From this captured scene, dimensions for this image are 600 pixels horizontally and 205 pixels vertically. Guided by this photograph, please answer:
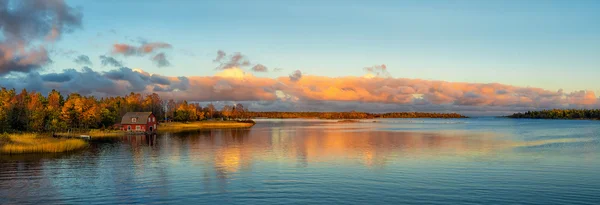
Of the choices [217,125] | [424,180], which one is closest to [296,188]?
[424,180]

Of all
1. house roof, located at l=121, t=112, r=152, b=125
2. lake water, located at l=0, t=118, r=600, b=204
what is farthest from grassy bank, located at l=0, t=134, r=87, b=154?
house roof, located at l=121, t=112, r=152, b=125

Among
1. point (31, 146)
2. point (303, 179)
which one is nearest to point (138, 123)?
point (31, 146)

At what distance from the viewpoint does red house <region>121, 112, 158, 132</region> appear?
12081 centimetres

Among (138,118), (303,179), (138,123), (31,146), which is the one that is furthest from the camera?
(138,118)

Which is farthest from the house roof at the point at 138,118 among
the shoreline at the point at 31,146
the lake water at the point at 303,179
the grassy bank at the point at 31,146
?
the lake water at the point at 303,179

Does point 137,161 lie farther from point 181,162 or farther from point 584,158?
point 584,158

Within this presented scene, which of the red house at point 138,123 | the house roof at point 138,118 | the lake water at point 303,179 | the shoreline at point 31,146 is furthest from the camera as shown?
the house roof at point 138,118

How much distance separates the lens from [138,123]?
121562mm

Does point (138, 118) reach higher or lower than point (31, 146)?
higher

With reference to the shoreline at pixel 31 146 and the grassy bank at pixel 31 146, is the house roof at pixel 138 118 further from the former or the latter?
the grassy bank at pixel 31 146

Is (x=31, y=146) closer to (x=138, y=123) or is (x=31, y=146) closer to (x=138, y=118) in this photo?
(x=138, y=123)

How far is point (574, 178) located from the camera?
36031 millimetres

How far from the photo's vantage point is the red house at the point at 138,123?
120812 millimetres

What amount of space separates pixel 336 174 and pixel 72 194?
20804 millimetres
